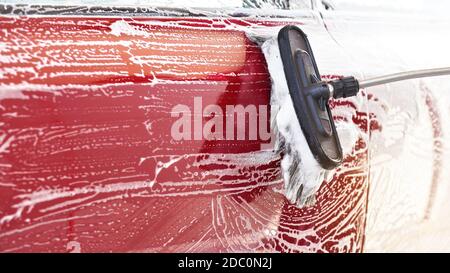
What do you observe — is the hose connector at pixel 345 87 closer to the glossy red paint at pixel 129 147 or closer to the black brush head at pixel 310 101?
the black brush head at pixel 310 101

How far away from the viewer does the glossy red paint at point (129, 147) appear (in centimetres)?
90

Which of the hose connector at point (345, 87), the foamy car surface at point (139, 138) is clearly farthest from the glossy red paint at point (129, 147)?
the hose connector at point (345, 87)

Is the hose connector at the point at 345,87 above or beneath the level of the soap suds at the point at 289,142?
above

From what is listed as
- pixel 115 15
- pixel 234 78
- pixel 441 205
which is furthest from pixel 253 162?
pixel 441 205

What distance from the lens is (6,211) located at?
0.88 m

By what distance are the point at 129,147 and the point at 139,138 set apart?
0.09 feet

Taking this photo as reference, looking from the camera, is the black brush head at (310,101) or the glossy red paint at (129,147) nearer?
the glossy red paint at (129,147)

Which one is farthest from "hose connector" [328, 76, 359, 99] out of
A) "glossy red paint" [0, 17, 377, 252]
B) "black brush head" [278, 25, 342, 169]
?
"glossy red paint" [0, 17, 377, 252]

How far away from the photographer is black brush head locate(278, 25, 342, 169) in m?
1.07

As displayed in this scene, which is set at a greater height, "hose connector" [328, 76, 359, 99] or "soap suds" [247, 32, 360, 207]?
"hose connector" [328, 76, 359, 99]

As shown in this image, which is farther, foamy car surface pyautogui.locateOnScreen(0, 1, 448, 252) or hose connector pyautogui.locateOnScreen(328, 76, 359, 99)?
hose connector pyautogui.locateOnScreen(328, 76, 359, 99)

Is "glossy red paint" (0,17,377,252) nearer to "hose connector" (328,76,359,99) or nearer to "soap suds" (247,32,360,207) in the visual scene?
"soap suds" (247,32,360,207)

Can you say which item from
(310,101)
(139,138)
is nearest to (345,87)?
(310,101)
